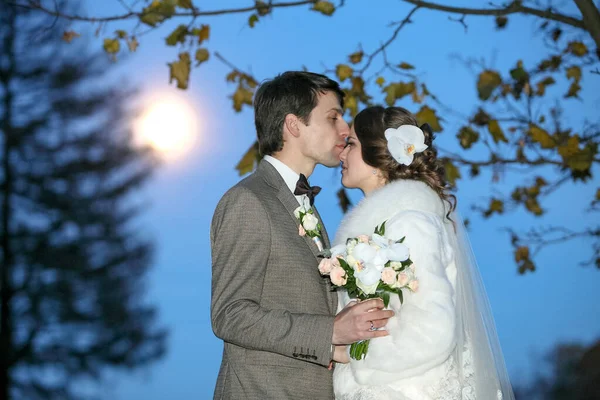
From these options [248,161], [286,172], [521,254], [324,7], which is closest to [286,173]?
[286,172]

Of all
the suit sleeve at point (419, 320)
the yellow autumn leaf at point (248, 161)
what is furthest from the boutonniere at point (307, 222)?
the yellow autumn leaf at point (248, 161)

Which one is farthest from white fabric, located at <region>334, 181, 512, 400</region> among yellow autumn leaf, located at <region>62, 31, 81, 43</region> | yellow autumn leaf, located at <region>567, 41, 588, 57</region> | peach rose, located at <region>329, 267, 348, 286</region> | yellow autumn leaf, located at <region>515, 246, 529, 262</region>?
yellow autumn leaf, located at <region>62, 31, 81, 43</region>

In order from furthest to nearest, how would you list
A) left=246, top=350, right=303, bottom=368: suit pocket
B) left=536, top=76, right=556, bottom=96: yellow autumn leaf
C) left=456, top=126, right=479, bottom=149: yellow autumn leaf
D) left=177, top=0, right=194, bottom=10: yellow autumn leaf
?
left=536, top=76, right=556, bottom=96: yellow autumn leaf < left=456, top=126, right=479, bottom=149: yellow autumn leaf < left=177, top=0, right=194, bottom=10: yellow autumn leaf < left=246, top=350, right=303, bottom=368: suit pocket

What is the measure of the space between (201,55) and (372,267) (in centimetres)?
295

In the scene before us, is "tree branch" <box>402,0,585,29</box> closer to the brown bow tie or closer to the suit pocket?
the brown bow tie

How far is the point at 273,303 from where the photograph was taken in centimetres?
280

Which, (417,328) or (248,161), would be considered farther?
(248,161)

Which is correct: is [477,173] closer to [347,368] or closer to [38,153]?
[347,368]

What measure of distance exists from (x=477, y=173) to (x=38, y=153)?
7.13 meters

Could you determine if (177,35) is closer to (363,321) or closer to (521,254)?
(363,321)

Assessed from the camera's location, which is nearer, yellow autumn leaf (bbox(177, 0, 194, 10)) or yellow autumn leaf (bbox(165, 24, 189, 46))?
yellow autumn leaf (bbox(177, 0, 194, 10))

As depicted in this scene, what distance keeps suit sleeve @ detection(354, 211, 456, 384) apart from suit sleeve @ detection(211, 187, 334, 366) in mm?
195

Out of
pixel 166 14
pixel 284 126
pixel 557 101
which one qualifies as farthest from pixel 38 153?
pixel 284 126

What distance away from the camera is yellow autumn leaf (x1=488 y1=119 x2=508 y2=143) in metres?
5.34
